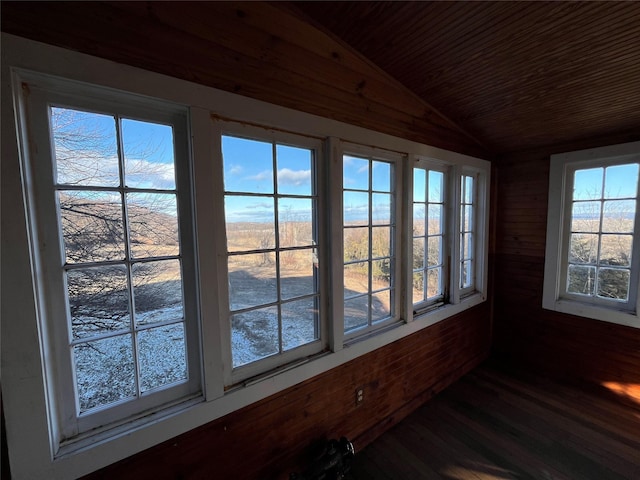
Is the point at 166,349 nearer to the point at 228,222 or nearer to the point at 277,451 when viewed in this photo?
the point at 228,222

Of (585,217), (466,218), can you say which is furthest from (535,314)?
(466,218)

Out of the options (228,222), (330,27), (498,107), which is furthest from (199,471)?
(498,107)

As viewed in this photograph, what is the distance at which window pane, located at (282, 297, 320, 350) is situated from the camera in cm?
Result: 157

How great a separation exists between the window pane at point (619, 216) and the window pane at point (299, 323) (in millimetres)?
2796

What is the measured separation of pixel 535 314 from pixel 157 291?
3.45 m

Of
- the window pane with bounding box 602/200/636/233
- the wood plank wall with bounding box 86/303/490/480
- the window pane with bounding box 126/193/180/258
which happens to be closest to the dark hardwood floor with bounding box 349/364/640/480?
the wood plank wall with bounding box 86/303/490/480

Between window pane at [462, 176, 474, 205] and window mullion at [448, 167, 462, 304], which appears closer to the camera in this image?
window mullion at [448, 167, 462, 304]

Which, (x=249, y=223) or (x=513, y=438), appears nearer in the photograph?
(x=249, y=223)

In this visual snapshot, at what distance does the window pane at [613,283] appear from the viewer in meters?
2.37

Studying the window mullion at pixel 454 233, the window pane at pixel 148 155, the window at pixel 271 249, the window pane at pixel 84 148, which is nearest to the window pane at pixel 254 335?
the window at pixel 271 249

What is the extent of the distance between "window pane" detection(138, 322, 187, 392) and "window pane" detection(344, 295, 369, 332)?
1.03m

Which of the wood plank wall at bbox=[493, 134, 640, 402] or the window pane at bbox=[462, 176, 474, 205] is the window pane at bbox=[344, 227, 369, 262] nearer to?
the window pane at bbox=[462, 176, 474, 205]

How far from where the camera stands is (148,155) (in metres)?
1.14

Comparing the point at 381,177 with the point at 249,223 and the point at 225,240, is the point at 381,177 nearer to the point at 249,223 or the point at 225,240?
the point at 249,223
